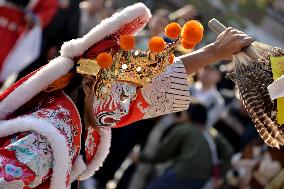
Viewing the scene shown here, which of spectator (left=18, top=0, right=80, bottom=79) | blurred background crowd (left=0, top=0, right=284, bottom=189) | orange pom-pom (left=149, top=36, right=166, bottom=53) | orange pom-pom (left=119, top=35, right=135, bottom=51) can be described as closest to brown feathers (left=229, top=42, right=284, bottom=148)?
orange pom-pom (left=149, top=36, right=166, bottom=53)

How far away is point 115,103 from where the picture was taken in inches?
106

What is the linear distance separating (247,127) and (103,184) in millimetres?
1112

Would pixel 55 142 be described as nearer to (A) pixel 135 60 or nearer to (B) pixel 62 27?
(A) pixel 135 60

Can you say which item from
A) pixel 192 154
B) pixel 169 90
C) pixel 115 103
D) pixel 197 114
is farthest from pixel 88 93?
pixel 197 114

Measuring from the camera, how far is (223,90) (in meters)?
6.21

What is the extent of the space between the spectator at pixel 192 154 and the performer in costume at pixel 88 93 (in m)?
2.05

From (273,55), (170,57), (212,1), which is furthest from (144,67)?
(212,1)

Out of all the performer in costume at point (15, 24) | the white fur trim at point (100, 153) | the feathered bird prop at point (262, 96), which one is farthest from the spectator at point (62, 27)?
the feathered bird prop at point (262, 96)

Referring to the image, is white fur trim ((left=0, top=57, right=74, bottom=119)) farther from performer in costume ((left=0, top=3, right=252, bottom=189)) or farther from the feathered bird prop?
the feathered bird prop

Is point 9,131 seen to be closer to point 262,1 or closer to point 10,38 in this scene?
point 10,38

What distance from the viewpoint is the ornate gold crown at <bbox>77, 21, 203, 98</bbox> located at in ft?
8.50

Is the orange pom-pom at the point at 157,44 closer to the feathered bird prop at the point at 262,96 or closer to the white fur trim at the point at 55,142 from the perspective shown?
the feathered bird prop at the point at 262,96

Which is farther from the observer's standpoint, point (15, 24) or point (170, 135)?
point (15, 24)

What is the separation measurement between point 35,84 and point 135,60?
38cm
